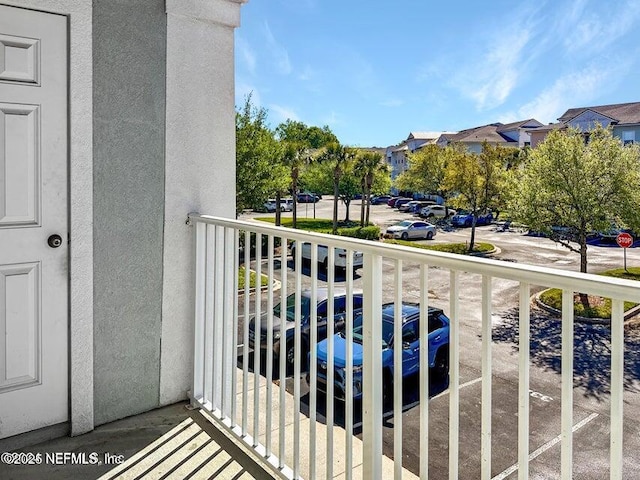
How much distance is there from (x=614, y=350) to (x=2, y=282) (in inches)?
80.6

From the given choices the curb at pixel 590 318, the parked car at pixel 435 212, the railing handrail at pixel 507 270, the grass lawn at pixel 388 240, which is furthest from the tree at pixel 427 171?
the railing handrail at pixel 507 270

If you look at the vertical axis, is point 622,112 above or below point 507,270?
above

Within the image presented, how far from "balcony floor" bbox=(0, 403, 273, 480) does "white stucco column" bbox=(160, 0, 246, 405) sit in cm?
22

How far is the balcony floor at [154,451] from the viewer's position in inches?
68.8

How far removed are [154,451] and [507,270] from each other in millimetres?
1606

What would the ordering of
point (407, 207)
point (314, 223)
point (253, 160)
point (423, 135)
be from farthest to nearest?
1. point (423, 135)
2. point (407, 207)
3. point (314, 223)
4. point (253, 160)

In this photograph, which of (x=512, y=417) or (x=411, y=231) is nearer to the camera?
(x=512, y=417)

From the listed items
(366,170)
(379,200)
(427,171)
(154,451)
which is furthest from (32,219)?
(379,200)

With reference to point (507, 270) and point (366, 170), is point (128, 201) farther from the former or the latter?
point (366, 170)

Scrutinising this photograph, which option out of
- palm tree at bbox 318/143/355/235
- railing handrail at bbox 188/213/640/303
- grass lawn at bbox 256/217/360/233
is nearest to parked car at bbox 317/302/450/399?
railing handrail at bbox 188/213/640/303

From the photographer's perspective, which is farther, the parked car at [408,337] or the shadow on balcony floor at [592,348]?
the parked car at [408,337]

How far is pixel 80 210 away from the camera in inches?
77.8

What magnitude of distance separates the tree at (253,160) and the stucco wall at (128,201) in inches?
398

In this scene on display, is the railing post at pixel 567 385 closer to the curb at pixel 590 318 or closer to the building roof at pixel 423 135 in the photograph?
the curb at pixel 590 318
